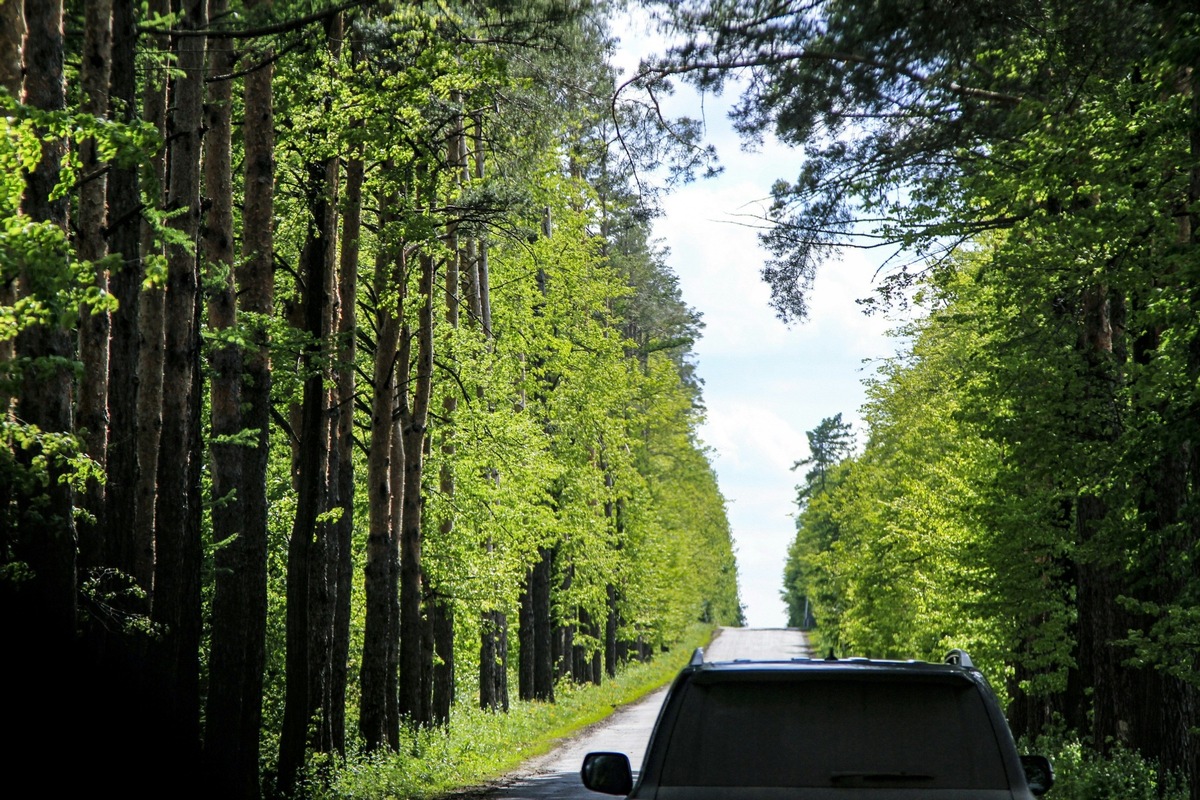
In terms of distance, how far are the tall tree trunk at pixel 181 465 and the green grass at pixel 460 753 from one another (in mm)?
3050

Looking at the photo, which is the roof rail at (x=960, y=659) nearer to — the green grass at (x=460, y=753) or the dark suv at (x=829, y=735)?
the dark suv at (x=829, y=735)

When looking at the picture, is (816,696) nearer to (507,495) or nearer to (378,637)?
(378,637)

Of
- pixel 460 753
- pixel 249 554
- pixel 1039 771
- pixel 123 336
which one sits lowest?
pixel 460 753

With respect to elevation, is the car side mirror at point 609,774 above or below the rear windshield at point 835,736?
below

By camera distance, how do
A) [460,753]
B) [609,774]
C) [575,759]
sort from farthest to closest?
1. [575,759]
2. [460,753]
3. [609,774]

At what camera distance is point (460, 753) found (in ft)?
83.0

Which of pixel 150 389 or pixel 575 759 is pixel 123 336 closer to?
pixel 150 389

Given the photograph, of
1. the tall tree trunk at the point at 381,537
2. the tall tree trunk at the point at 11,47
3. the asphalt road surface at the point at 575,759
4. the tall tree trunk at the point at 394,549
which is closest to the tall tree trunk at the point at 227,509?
the tall tree trunk at the point at 11,47

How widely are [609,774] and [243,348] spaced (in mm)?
11429

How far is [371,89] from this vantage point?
17062 mm

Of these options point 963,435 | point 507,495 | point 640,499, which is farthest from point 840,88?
point 640,499

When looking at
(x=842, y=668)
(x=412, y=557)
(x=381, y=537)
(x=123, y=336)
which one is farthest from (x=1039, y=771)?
(x=412, y=557)

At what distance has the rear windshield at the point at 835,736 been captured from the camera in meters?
5.25

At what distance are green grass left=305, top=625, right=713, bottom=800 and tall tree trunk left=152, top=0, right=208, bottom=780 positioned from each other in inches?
120
